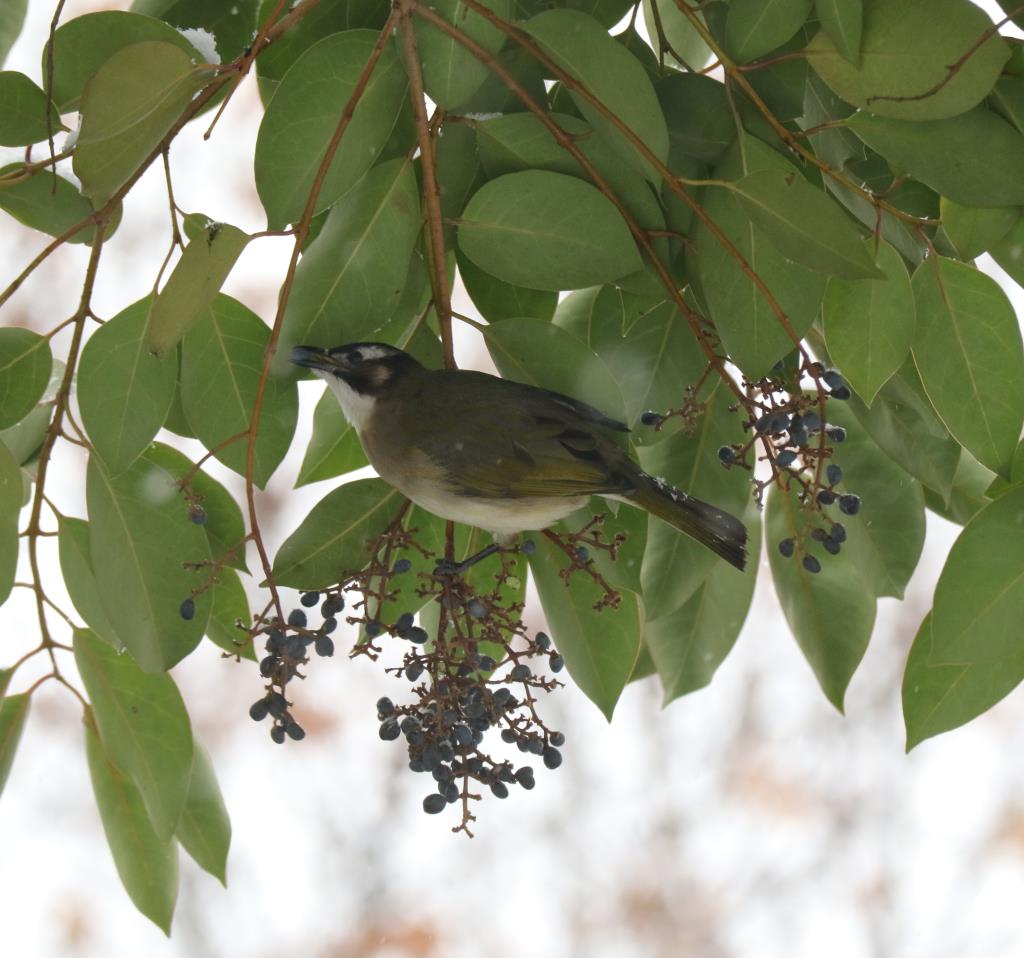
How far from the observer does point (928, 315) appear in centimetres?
85

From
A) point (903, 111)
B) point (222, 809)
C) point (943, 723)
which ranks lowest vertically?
point (943, 723)

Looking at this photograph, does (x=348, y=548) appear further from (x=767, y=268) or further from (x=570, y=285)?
(x=767, y=268)

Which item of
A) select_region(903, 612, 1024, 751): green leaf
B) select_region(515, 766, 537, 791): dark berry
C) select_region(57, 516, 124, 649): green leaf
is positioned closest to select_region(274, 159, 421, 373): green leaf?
select_region(57, 516, 124, 649): green leaf

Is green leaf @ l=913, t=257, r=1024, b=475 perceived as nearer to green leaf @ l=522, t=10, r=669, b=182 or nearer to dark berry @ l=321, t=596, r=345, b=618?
green leaf @ l=522, t=10, r=669, b=182

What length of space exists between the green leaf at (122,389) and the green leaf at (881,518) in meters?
0.53

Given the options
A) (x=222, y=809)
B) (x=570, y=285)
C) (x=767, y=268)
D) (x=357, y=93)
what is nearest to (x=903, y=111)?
(x=767, y=268)

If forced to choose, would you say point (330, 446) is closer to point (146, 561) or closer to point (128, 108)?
point (146, 561)

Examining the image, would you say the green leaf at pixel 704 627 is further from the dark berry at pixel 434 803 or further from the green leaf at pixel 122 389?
the green leaf at pixel 122 389

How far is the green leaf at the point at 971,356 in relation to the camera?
32.3 inches

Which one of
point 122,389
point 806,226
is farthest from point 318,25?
point 806,226

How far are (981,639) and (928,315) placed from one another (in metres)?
0.21

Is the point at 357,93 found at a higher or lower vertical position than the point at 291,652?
higher

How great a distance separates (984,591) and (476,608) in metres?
0.32

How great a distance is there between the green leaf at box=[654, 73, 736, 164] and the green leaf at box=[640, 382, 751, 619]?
19 centimetres
